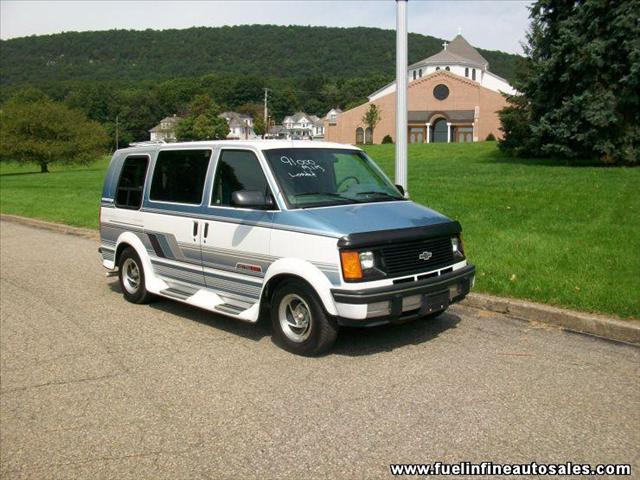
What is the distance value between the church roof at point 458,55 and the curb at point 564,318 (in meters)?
96.0

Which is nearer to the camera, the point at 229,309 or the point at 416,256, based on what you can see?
the point at 416,256

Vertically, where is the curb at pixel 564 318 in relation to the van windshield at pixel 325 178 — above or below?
below

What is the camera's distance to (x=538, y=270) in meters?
8.08

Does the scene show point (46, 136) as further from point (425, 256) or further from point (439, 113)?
point (425, 256)

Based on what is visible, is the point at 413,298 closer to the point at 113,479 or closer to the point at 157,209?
the point at 113,479

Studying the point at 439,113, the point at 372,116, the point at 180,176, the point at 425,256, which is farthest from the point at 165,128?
the point at 425,256

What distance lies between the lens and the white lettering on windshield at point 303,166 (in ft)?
20.4

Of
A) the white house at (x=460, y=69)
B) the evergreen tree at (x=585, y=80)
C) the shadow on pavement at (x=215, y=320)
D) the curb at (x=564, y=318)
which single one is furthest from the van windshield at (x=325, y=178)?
the white house at (x=460, y=69)

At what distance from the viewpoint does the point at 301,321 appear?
5727 mm

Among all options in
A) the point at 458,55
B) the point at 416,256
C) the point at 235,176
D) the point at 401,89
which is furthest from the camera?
the point at 458,55

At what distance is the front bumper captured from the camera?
17.1ft

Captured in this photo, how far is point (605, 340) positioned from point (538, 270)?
2182mm

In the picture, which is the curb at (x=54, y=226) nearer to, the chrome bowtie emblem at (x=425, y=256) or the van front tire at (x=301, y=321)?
the van front tire at (x=301, y=321)

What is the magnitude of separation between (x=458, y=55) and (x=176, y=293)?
106 metres
